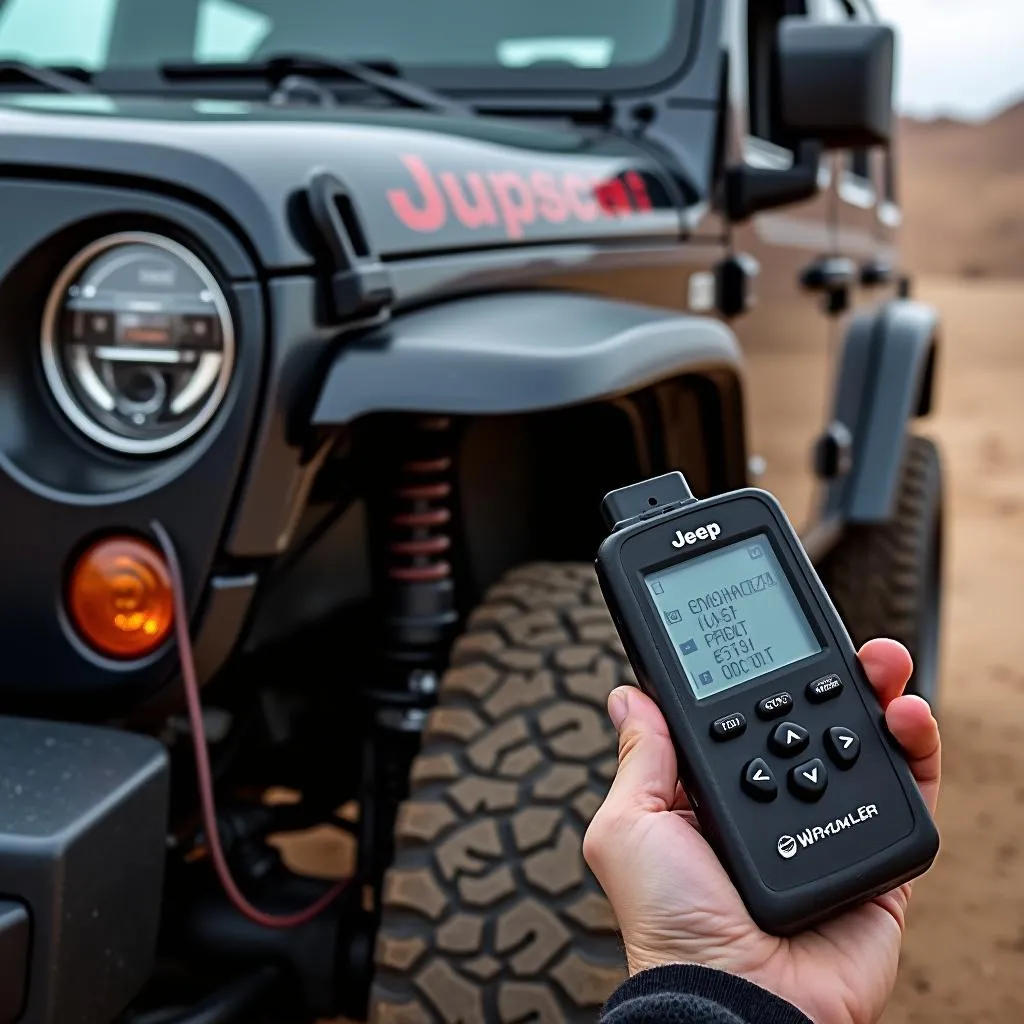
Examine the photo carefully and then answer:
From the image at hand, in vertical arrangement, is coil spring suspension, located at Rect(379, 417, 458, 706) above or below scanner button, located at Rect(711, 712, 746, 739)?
below

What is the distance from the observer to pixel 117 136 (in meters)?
1.45

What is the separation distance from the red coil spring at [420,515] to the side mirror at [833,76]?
0.92 m

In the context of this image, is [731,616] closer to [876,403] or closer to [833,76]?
[833,76]

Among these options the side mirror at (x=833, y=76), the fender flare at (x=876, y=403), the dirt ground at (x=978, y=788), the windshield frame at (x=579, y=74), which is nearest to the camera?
the side mirror at (x=833, y=76)

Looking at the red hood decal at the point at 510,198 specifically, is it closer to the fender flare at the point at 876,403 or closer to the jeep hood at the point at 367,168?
the jeep hood at the point at 367,168

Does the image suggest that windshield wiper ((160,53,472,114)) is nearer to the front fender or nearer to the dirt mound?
the front fender

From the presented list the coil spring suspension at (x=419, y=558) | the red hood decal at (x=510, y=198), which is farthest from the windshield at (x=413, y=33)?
the coil spring suspension at (x=419, y=558)

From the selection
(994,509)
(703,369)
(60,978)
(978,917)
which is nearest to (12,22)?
(703,369)

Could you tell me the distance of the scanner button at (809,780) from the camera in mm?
1060

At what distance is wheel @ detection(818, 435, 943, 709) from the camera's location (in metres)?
3.49

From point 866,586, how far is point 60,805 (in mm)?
2542

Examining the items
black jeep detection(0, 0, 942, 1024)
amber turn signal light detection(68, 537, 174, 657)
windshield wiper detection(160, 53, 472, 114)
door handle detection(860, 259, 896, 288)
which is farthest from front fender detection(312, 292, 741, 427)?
door handle detection(860, 259, 896, 288)

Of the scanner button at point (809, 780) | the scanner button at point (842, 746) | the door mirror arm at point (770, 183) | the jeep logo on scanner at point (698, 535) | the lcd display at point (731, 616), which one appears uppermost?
the door mirror arm at point (770, 183)

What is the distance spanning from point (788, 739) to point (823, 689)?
6cm
